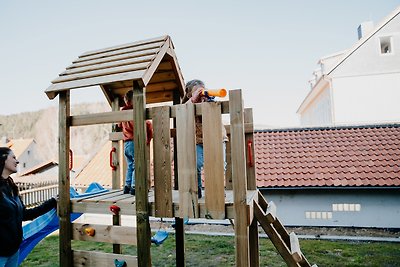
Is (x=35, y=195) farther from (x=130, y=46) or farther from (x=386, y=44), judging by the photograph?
(x=386, y=44)

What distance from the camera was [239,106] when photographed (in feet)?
9.58

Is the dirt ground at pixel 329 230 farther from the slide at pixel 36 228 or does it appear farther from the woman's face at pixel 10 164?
the woman's face at pixel 10 164

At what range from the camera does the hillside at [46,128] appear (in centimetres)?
5409

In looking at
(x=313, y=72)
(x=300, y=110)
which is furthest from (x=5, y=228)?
(x=300, y=110)

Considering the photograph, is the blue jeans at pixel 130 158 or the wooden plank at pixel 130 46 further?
the blue jeans at pixel 130 158

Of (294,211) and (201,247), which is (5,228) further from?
(294,211)

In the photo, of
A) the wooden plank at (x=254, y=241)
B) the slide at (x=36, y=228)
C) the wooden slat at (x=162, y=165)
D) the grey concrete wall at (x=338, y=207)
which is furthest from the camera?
the grey concrete wall at (x=338, y=207)

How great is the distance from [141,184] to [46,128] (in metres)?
62.5

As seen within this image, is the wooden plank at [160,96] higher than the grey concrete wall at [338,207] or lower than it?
higher

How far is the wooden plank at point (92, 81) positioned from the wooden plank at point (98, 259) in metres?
1.96

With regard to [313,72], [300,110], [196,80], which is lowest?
[196,80]

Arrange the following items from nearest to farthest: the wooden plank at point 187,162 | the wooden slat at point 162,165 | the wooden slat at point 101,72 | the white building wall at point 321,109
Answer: the wooden plank at point 187,162 → the wooden slat at point 162,165 → the wooden slat at point 101,72 → the white building wall at point 321,109

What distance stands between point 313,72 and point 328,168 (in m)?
16.7

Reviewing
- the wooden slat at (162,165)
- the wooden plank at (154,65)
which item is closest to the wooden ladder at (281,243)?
the wooden slat at (162,165)
